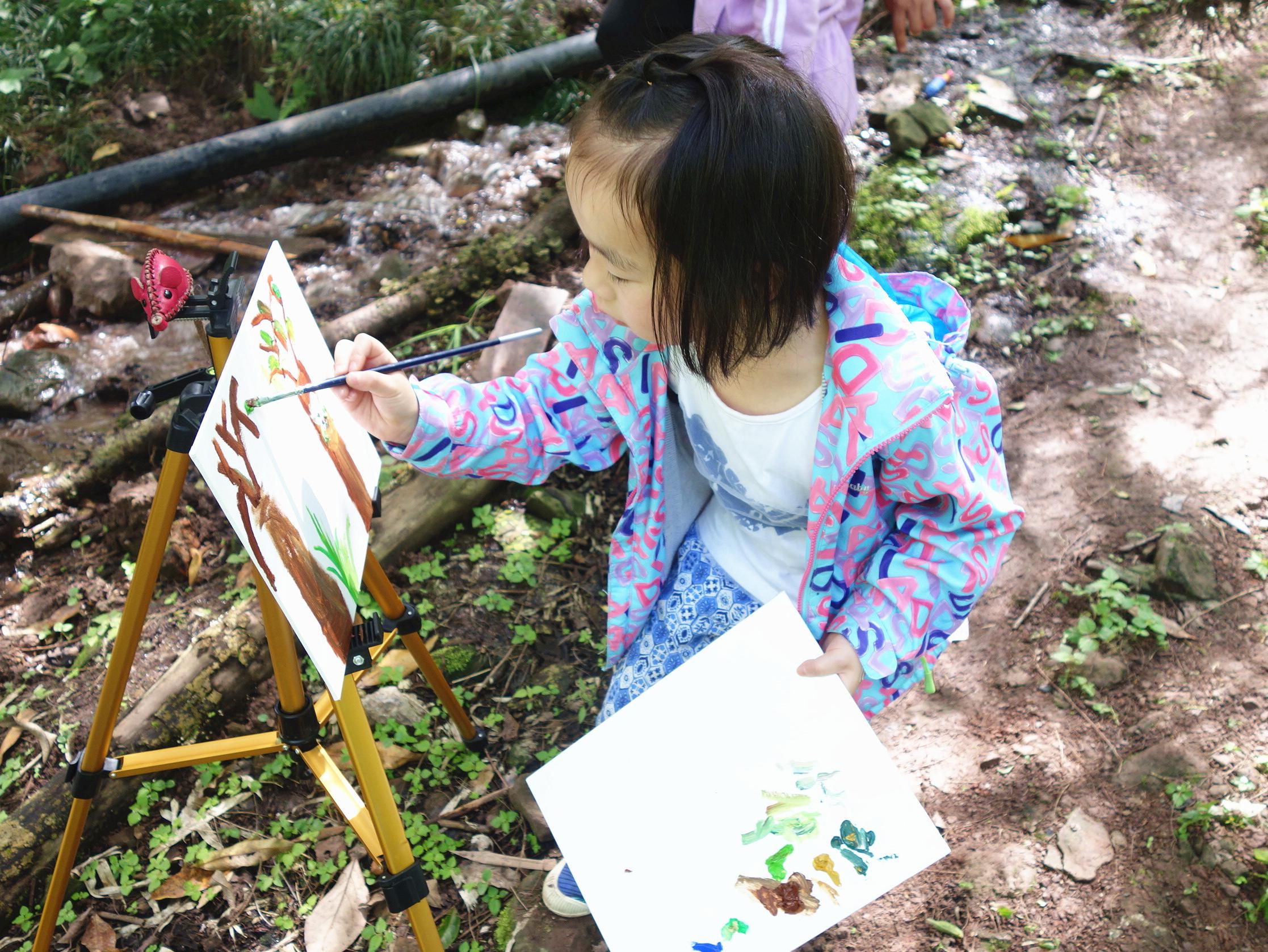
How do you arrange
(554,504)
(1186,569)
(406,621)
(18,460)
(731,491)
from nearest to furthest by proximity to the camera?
(731,491), (406,621), (1186,569), (554,504), (18,460)

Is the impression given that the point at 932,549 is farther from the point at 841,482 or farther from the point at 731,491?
the point at 731,491

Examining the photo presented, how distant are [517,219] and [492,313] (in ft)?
2.40

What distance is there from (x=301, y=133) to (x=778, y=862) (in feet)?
12.6

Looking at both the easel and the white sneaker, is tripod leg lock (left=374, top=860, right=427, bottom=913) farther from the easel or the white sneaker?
the white sneaker

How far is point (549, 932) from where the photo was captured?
1.88m

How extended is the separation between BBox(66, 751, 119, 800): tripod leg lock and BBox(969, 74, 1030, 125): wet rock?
3.98 meters

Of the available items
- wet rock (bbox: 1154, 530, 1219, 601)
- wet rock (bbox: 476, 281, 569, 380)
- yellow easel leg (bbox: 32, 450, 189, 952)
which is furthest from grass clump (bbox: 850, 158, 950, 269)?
yellow easel leg (bbox: 32, 450, 189, 952)

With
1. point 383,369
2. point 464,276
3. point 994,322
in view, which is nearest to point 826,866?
point 383,369

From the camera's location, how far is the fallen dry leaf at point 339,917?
188 centimetres

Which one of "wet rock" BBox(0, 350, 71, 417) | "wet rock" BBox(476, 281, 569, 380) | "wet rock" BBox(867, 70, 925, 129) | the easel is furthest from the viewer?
"wet rock" BBox(867, 70, 925, 129)

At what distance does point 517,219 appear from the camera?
3.70 metres

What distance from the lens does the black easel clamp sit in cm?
134

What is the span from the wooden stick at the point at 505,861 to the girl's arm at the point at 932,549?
0.87m

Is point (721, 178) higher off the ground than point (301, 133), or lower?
higher
